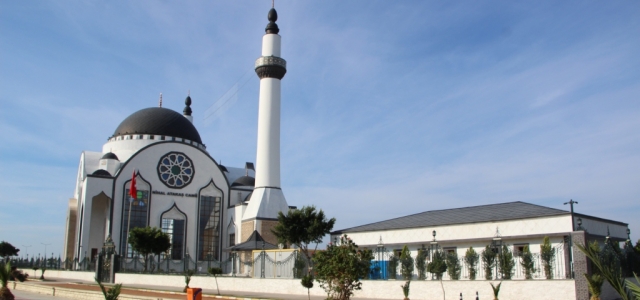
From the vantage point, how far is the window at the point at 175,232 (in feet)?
143

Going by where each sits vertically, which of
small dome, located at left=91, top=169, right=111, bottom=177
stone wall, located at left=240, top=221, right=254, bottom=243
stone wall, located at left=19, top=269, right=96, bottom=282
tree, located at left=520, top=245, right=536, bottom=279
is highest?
small dome, located at left=91, top=169, right=111, bottom=177

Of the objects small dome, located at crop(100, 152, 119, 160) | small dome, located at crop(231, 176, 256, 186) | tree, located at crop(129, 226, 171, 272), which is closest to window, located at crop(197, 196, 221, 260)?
small dome, located at crop(231, 176, 256, 186)

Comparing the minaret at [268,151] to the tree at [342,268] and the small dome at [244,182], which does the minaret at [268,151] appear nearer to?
the small dome at [244,182]

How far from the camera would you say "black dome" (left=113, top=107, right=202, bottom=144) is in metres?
48.5

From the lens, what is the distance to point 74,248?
45.4 metres

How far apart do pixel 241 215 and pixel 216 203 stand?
4464 mm

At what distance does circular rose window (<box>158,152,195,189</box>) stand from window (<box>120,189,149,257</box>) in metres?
2.09

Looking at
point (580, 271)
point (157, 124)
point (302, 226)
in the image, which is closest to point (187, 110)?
point (157, 124)

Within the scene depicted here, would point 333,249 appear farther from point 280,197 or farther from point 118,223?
point 118,223

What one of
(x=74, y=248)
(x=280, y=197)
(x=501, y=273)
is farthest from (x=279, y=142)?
(x=501, y=273)

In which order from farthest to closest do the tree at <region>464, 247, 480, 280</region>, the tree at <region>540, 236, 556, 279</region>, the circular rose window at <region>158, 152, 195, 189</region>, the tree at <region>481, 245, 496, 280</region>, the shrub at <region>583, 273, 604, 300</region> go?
the circular rose window at <region>158, 152, 195, 189</region> < the tree at <region>464, 247, 480, 280</region> < the tree at <region>481, 245, 496, 280</region> < the tree at <region>540, 236, 556, 279</region> < the shrub at <region>583, 273, 604, 300</region>

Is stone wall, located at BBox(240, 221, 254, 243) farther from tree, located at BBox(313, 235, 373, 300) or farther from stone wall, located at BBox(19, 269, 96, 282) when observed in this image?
tree, located at BBox(313, 235, 373, 300)

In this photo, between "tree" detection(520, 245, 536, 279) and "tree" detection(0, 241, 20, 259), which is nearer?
"tree" detection(520, 245, 536, 279)

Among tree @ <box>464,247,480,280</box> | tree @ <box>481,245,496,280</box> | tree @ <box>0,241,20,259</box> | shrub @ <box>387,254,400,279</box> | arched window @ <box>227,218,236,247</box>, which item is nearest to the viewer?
tree @ <box>481,245,496,280</box>
